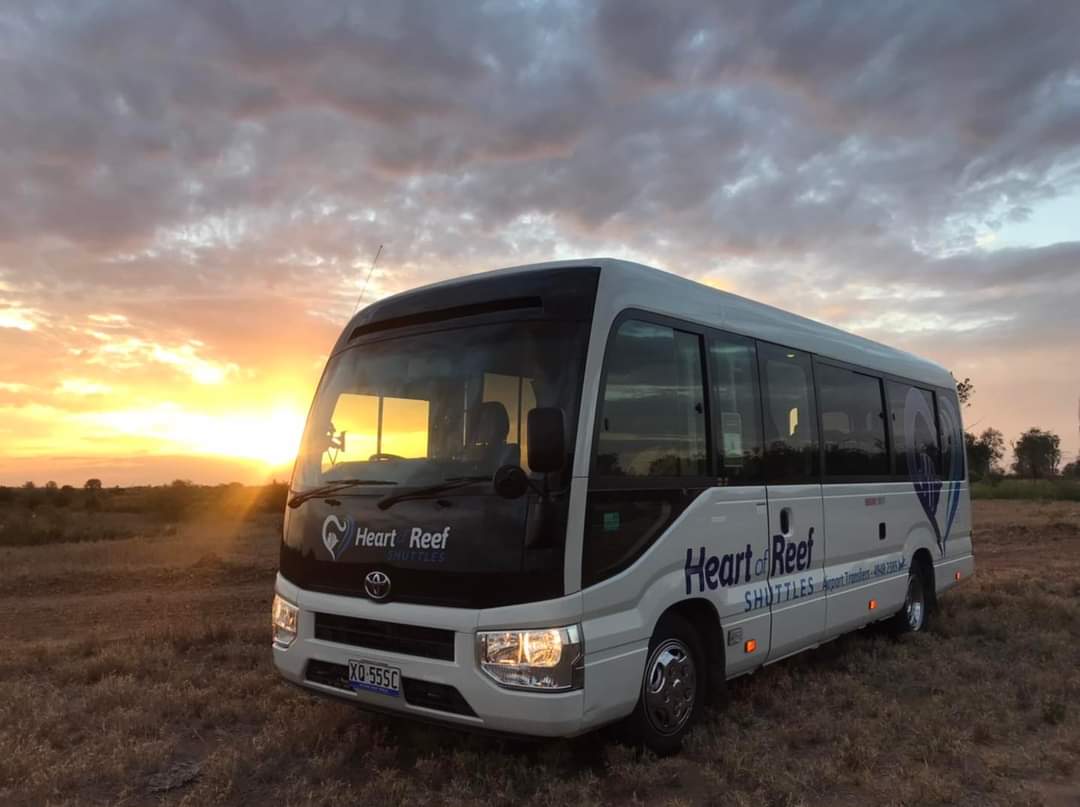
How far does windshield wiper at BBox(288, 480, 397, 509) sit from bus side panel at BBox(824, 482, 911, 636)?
418cm

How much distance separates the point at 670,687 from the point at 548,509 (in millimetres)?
1705

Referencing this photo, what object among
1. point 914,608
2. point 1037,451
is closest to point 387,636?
point 914,608

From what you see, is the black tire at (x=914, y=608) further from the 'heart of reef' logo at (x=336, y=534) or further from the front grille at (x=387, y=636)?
the 'heart of reef' logo at (x=336, y=534)

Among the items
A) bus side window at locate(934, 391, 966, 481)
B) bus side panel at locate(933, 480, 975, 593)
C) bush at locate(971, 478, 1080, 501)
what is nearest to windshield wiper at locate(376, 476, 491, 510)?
bus side panel at locate(933, 480, 975, 593)

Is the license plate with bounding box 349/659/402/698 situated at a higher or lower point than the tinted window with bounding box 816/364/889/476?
lower

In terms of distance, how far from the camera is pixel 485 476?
4.73m

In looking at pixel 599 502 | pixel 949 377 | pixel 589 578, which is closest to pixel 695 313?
pixel 599 502

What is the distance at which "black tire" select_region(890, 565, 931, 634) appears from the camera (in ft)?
29.7

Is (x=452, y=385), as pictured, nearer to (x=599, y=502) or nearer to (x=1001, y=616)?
(x=599, y=502)

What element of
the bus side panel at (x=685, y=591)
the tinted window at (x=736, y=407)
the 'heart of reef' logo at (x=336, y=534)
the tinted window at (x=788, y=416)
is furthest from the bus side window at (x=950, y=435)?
the 'heart of reef' logo at (x=336, y=534)

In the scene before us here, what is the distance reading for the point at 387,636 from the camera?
4.91m

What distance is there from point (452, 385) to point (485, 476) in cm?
76

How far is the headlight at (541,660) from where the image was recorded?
4.45 m

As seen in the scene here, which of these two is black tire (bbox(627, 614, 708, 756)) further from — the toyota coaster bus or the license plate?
the license plate
